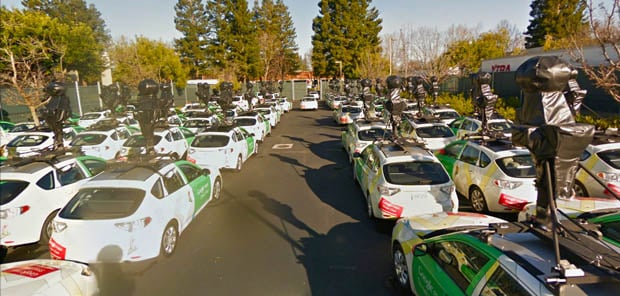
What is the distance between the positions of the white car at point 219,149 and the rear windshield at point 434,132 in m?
6.18

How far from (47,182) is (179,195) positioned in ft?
7.86

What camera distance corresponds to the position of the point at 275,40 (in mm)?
57969

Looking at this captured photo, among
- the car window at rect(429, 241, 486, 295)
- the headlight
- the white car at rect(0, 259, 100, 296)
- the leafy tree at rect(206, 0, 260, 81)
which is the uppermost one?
the leafy tree at rect(206, 0, 260, 81)

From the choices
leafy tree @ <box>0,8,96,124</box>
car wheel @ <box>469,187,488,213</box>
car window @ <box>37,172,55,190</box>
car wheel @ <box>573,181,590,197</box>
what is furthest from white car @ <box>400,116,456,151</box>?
leafy tree @ <box>0,8,96,124</box>

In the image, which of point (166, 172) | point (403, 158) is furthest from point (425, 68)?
point (166, 172)

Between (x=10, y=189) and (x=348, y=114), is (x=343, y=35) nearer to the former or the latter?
(x=348, y=114)

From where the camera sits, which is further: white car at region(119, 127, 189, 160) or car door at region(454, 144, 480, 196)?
white car at region(119, 127, 189, 160)

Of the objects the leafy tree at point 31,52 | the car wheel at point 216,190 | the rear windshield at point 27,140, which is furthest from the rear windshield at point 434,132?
the leafy tree at point 31,52

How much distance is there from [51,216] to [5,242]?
0.88 m

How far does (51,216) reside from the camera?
6469 millimetres

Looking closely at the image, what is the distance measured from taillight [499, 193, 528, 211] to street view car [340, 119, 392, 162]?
470 cm

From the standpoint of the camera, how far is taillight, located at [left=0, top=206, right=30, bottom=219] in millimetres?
5547

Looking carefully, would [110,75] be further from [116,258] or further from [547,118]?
[547,118]

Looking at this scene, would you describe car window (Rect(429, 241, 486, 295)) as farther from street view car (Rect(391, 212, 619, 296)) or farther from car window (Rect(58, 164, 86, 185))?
car window (Rect(58, 164, 86, 185))
